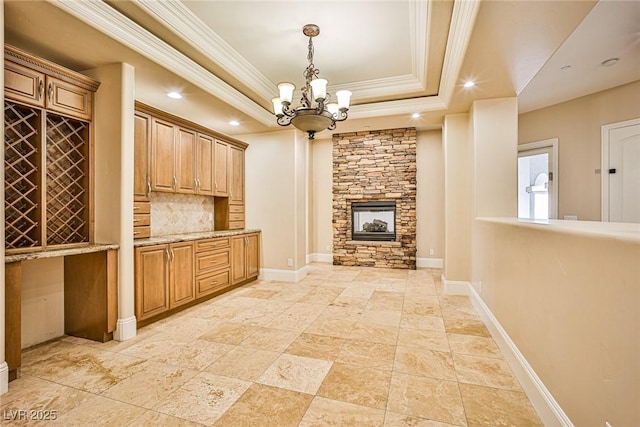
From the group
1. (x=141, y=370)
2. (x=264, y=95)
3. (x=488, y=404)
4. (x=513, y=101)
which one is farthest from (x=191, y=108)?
(x=488, y=404)

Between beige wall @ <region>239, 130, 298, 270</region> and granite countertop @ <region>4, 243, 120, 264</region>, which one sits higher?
beige wall @ <region>239, 130, 298, 270</region>

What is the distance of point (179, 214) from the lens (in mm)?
4359

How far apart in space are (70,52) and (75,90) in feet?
1.02

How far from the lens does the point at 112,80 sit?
2.77 m

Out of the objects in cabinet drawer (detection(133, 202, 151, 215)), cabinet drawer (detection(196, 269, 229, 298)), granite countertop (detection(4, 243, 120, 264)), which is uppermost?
cabinet drawer (detection(133, 202, 151, 215))

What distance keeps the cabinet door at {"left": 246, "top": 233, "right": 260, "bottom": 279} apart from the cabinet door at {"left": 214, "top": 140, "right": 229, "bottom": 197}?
84cm

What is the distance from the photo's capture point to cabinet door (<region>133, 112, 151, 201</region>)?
3340mm

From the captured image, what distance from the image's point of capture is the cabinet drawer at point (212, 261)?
150 inches

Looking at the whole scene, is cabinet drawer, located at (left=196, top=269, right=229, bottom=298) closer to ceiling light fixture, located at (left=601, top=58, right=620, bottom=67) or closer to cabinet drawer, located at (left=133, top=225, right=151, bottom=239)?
cabinet drawer, located at (left=133, top=225, right=151, bottom=239)

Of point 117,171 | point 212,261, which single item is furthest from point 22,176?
point 212,261

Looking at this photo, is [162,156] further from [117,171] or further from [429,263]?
[429,263]

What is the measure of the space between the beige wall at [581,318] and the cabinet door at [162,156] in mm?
3718

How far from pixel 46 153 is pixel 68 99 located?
20.4 inches

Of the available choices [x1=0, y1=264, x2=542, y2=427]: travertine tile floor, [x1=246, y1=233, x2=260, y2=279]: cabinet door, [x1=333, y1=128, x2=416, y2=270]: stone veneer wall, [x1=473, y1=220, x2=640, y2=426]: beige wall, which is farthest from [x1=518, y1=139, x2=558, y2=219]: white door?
[x1=246, y1=233, x2=260, y2=279]: cabinet door
